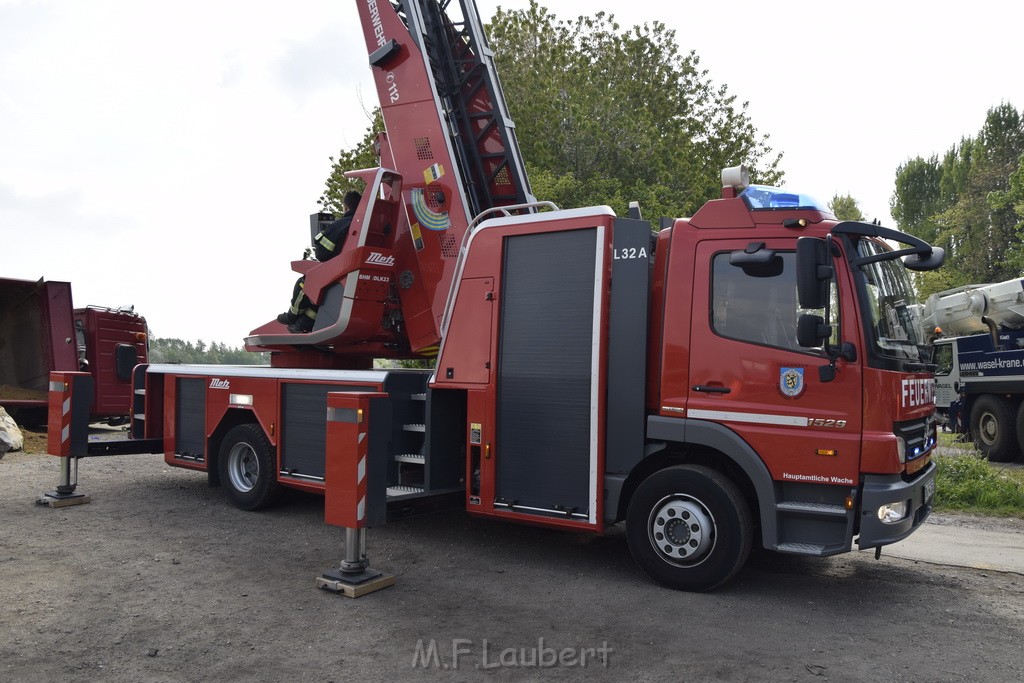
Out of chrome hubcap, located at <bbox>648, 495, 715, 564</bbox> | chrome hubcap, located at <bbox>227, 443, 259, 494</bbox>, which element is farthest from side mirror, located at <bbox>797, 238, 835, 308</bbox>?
chrome hubcap, located at <bbox>227, 443, 259, 494</bbox>

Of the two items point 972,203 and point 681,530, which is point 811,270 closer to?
point 681,530

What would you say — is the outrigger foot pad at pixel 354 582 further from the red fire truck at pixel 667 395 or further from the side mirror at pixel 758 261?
the side mirror at pixel 758 261

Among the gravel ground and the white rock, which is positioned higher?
the white rock

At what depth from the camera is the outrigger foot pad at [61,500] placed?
8109 millimetres

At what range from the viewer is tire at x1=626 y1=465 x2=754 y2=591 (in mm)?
5254

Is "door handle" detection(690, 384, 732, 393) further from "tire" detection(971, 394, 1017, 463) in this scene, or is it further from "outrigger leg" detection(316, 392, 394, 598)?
"tire" detection(971, 394, 1017, 463)

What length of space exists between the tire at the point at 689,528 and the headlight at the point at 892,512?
81cm

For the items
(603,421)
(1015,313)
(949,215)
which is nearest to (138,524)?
(603,421)

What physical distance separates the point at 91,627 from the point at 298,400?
305cm

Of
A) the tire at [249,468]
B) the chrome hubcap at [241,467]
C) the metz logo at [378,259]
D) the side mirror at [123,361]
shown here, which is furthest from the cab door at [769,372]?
the side mirror at [123,361]

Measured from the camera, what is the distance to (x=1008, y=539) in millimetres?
7461

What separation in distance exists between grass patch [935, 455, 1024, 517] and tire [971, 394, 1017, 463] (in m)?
4.37

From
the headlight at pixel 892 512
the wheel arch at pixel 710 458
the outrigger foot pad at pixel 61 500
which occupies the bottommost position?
the outrigger foot pad at pixel 61 500

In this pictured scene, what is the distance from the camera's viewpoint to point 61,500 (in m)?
8.12
